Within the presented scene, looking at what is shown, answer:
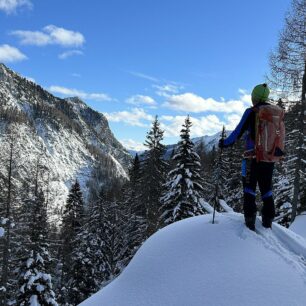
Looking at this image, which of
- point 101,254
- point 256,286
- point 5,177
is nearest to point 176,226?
point 256,286

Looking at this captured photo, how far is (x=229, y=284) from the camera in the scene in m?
3.98

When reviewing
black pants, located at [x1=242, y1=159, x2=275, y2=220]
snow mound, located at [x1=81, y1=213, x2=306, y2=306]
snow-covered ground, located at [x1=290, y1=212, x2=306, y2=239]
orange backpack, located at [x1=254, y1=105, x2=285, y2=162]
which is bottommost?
snow-covered ground, located at [x1=290, y1=212, x2=306, y2=239]

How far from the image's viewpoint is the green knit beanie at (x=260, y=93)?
5.88 meters

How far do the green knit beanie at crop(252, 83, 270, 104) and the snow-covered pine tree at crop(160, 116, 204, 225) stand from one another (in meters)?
16.7

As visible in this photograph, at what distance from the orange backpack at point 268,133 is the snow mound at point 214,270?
1.11 m

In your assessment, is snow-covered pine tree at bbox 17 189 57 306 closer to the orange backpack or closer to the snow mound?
the snow mound

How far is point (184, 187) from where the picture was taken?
22.9 meters

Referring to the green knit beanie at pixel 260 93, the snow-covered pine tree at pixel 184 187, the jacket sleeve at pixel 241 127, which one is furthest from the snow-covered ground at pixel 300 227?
the snow-covered pine tree at pixel 184 187

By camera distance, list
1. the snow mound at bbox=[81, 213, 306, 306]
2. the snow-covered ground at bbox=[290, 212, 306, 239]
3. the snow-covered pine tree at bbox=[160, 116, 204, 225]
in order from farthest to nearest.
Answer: the snow-covered pine tree at bbox=[160, 116, 204, 225], the snow-covered ground at bbox=[290, 212, 306, 239], the snow mound at bbox=[81, 213, 306, 306]

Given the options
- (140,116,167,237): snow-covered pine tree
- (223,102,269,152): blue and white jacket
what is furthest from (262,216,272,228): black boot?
(140,116,167,237): snow-covered pine tree

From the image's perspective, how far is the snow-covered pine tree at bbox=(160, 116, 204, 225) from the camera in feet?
73.8

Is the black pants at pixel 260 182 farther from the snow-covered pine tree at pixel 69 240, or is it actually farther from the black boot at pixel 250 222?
the snow-covered pine tree at pixel 69 240

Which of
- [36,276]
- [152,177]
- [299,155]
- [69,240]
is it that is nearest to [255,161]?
[299,155]

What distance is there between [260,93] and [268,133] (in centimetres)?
65
